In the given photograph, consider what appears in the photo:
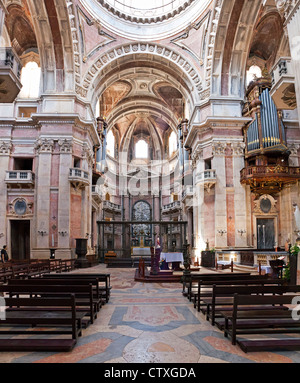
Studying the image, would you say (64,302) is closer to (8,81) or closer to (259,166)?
(8,81)

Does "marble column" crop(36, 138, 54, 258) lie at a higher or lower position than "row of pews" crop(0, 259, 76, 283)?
higher

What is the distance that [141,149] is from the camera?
38.8 meters

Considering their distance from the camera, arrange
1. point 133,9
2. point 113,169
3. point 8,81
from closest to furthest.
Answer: point 8,81, point 133,9, point 113,169

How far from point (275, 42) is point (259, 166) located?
33.6 feet

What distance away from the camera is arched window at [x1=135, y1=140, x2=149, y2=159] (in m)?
38.6

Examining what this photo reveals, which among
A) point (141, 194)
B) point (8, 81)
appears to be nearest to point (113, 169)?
point (141, 194)

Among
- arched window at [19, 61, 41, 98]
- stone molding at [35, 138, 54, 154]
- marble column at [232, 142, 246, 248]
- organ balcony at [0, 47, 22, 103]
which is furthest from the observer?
arched window at [19, 61, 41, 98]

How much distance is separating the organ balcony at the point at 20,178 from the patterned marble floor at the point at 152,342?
14591 mm

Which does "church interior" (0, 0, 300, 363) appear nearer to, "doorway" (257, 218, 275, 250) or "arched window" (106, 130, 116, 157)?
"doorway" (257, 218, 275, 250)

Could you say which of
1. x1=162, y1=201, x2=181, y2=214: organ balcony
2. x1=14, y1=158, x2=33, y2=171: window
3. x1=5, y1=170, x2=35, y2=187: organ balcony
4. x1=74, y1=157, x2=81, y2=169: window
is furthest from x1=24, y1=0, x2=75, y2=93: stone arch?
x1=162, y1=201, x2=181, y2=214: organ balcony

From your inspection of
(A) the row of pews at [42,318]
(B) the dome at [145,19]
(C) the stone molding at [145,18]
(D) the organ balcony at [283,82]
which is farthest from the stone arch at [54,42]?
(A) the row of pews at [42,318]

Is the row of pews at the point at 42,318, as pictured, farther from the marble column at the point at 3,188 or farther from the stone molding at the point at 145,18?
the stone molding at the point at 145,18

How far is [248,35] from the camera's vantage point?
1973 cm

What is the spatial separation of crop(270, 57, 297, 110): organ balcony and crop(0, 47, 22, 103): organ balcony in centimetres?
704
